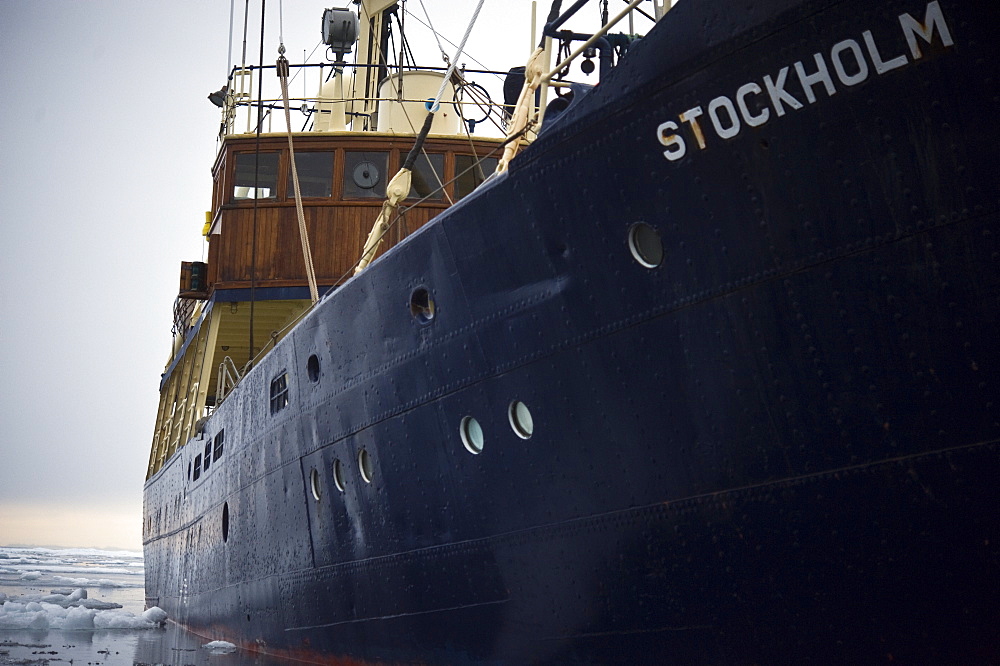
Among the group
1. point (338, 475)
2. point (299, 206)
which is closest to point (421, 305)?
point (338, 475)

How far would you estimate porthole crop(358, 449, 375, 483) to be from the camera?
7.91 m

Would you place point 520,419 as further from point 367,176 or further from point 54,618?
point 54,618

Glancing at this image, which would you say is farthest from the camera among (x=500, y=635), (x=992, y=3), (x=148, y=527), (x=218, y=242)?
(x=148, y=527)

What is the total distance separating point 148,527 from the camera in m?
21.4

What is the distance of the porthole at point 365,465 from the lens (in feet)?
25.9

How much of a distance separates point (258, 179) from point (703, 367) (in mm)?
9632

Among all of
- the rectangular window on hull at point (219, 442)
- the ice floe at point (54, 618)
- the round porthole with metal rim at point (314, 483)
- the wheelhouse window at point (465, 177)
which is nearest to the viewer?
the round porthole with metal rim at point (314, 483)

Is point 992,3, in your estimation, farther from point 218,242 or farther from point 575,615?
point 218,242

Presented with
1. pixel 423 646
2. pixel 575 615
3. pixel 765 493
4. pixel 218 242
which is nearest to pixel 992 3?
pixel 765 493

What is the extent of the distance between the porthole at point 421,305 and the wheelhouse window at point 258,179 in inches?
262

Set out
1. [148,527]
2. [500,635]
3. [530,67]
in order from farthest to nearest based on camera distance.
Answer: [148,527], [530,67], [500,635]

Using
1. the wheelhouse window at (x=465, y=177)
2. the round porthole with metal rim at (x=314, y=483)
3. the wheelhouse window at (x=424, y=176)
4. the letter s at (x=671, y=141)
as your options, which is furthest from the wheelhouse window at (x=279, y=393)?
the letter s at (x=671, y=141)

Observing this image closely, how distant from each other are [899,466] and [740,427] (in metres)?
0.81

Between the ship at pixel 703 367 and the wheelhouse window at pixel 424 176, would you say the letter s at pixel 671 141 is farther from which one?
the wheelhouse window at pixel 424 176
